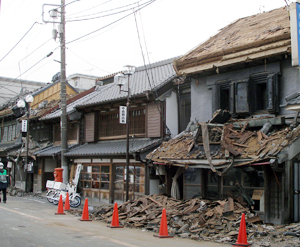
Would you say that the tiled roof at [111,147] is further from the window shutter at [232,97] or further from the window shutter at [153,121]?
the window shutter at [232,97]

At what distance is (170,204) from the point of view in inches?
539

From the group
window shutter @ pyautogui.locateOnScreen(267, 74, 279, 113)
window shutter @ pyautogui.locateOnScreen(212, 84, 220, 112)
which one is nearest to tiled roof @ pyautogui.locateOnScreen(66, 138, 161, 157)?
window shutter @ pyautogui.locateOnScreen(212, 84, 220, 112)

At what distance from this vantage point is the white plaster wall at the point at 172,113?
745 inches

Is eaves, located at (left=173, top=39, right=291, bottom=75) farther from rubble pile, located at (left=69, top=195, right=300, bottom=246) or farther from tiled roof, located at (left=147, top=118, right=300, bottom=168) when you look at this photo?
rubble pile, located at (left=69, top=195, right=300, bottom=246)

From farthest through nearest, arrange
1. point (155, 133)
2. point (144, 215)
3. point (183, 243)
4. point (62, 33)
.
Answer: point (62, 33) < point (155, 133) < point (144, 215) < point (183, 243)

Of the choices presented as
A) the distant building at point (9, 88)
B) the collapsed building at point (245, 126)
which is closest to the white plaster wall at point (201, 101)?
the collapsed building at point (245, 126)

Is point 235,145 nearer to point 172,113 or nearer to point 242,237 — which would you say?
point 242,237

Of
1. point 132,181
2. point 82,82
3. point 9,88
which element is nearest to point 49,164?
point 132,181

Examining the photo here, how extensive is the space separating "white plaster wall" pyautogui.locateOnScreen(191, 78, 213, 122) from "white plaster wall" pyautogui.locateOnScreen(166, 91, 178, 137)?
8.74 feet

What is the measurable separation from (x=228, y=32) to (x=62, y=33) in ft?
31.9

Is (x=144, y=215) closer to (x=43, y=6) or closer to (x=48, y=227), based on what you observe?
(x=48, y=227)

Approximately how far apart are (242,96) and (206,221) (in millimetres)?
5277

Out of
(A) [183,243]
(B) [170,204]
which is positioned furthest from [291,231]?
(B) [170,204]

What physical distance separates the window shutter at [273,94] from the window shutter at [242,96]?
2.93 feet
